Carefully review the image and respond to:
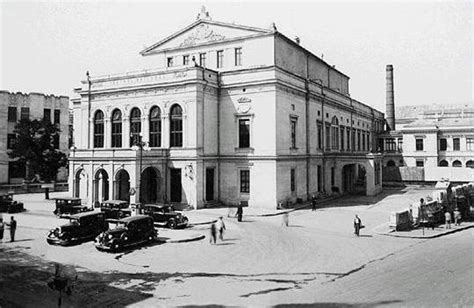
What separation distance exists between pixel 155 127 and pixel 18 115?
2922 centimetres

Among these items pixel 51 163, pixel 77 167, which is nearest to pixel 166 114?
pixel 77 167

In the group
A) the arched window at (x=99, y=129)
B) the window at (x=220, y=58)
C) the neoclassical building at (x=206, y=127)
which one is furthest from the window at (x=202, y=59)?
the arched window at (x=99, y=129)

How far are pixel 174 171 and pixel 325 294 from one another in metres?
22.8

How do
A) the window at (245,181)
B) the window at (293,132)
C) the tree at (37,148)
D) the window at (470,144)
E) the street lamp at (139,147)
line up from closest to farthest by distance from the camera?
the street lamp at (139,147), the window at (245,181), the window at (293,132), the tree at (37,148), the window at (470,144)

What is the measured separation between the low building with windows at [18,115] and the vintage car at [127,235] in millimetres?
36294

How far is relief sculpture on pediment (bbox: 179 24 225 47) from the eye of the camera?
38725 millimetres

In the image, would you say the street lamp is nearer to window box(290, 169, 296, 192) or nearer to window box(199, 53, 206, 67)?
window box(199, 53, 206, 67)

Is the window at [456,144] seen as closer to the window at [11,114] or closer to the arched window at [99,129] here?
the arched window at [99,129]

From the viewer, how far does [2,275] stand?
1553 cm

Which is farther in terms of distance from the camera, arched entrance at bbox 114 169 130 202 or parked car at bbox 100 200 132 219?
arched entrance at bbox 114 169 130 202

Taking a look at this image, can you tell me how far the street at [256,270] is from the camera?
12648 mm

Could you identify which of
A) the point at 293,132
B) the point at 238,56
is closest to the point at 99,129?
the point at 238,56

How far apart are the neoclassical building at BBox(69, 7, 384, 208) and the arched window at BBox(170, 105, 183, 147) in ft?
0.28

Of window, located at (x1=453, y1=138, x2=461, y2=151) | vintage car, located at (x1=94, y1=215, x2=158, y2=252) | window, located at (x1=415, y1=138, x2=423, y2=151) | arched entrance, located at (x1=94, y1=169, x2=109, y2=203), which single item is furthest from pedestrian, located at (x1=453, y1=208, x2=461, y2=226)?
window, located at (x1=415, y1=138, x2=423, y2=151)
